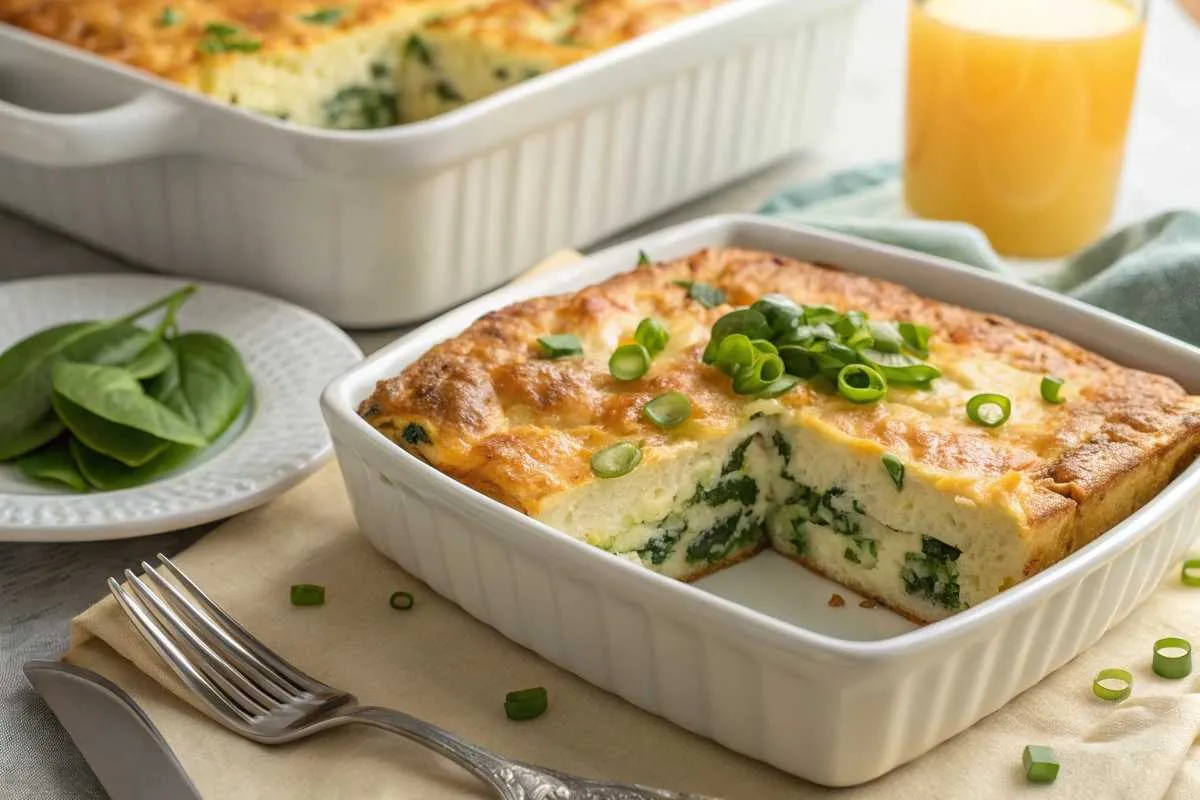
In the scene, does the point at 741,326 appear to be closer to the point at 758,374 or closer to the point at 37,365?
the point at 758,374

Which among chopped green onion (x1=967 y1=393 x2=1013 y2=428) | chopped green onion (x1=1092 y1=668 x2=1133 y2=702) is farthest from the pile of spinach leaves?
chopped green onion (x1=1092 y1=668 x2=1133 y2=702)

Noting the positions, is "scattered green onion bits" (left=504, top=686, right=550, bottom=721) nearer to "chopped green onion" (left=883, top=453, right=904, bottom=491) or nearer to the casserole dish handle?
"chopped green onion" (left=883, top=453, right=904, bottom=491)

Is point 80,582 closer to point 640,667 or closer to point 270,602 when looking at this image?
point 270,602

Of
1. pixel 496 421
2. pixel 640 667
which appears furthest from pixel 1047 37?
pixel 640 667

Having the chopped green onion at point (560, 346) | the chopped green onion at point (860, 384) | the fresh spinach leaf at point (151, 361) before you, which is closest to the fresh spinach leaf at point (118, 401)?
the fresh spinach leaf at point (151, 361)

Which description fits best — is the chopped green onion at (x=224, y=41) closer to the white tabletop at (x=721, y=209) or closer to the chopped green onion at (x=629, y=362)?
the white tabletop at (x=721, y=209)

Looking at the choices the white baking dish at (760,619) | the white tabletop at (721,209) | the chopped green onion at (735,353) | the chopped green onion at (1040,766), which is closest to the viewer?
the white baking dish at (760,619)

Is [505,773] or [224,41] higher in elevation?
[224,41]

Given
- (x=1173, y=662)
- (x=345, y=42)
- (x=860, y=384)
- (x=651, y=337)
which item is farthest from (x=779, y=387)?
(x=345, y=42)
